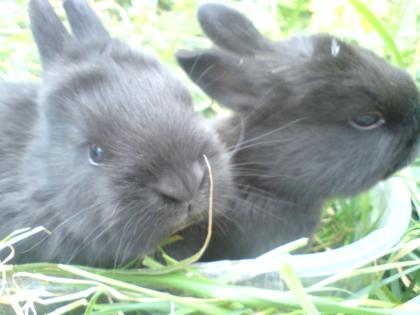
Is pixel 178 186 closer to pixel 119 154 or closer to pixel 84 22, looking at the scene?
pixel 119 154

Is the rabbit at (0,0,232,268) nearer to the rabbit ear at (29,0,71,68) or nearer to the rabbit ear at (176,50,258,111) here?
the rabbit ear at (29,0,71,68)

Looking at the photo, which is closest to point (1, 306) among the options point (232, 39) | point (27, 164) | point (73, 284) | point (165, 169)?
point (73, 284)

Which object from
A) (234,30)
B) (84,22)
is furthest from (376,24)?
(84,22)

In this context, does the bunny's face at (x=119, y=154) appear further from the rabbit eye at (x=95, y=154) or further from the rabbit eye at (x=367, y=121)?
the rabbit eye at (x=367, y=121)

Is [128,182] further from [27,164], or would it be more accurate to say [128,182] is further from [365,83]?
[365,83]

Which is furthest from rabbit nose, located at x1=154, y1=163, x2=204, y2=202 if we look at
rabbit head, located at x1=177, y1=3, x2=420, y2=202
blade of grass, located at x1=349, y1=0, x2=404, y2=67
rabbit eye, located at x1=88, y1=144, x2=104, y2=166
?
blade of grass, located at x1=349, y1=0, x2=404, y2=67

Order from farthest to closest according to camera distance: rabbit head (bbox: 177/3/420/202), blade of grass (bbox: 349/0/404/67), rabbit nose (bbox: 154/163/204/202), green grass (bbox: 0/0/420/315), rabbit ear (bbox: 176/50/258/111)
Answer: blade of grass (bbox: 349/0/404/67) → rabbit ear (bbox: 176/50/258/111) → rabbit head (bbox: 177/3/420/202) → green grass (bbox: 0/0/420/315) → rabbit nose (bbox: 154/163/204/202)

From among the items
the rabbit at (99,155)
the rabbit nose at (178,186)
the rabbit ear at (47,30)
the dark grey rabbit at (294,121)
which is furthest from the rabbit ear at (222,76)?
the rabbit nose at (178,186)
